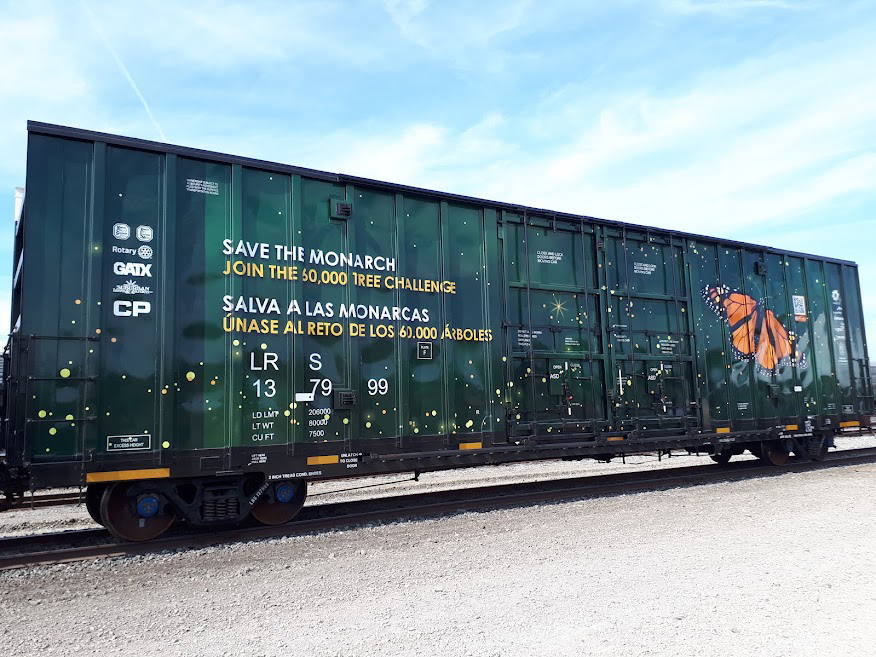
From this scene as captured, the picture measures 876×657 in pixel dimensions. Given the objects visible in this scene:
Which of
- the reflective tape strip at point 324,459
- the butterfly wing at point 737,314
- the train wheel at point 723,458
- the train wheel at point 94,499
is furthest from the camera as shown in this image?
the train wheel at point 723,458

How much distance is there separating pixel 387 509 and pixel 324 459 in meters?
1.45

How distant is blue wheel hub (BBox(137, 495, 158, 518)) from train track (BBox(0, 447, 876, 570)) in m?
0.32

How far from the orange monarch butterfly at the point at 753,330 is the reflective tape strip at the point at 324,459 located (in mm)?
7869

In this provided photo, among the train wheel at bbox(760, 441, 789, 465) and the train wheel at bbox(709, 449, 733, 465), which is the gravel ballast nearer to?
the train wheel at bbox(760, 441, 789, 465)

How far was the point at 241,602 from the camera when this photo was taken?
4.86 meters

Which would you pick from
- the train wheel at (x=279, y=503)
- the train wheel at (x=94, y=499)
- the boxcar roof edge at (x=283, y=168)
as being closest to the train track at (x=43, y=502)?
the train wheel at (x=94, y=499)

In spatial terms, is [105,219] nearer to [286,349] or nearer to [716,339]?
[286,349]

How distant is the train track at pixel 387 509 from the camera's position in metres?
6.40

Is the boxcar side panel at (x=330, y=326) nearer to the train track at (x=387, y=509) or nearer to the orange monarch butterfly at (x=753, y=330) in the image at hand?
the orange monarch butterfly at (x=753, y=330)

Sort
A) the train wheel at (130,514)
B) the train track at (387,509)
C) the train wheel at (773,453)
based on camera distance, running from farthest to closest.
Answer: the train wheel at (773,453)
the train wheel at (130,514)
the train track at (387,509)

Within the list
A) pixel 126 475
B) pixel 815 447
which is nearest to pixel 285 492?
pixel 126 475

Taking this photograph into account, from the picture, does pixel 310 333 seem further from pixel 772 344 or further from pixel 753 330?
pixel 772 344

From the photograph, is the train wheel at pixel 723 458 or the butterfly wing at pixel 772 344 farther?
the train wheel at pixel 723 458

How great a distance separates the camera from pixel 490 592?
487 centimetres
